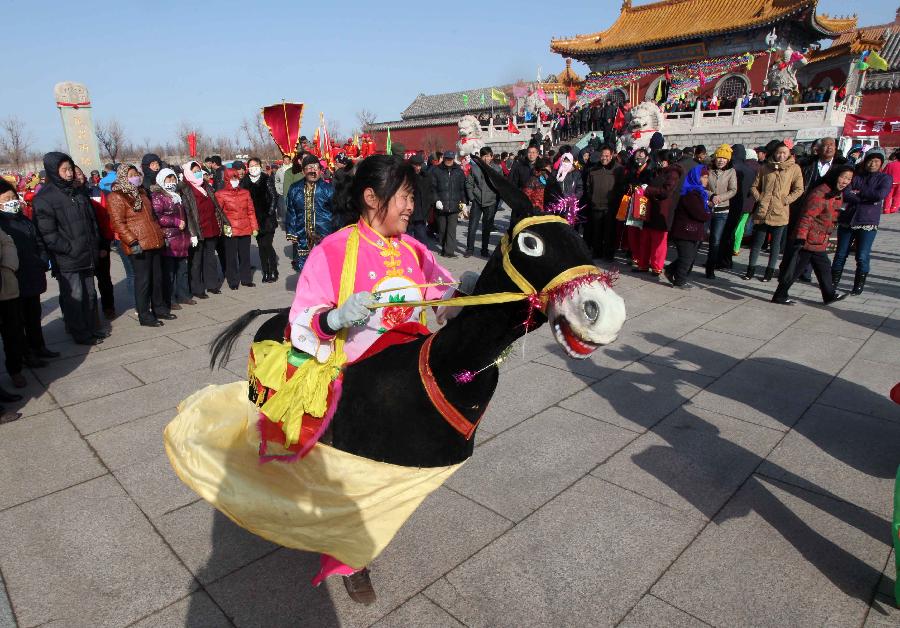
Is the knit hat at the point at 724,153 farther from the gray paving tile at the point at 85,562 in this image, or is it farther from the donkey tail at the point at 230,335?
the gray paving tile at the point at 85,562

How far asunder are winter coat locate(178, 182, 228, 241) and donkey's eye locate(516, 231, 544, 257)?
616 cm

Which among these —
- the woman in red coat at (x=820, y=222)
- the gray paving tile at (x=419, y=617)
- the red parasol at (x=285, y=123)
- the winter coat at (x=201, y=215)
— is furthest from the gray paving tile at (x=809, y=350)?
the red parasol at (x=285, y=123)

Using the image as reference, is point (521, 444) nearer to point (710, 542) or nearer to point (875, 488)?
point (710, 542)

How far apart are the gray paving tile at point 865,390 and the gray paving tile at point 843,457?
163 mm

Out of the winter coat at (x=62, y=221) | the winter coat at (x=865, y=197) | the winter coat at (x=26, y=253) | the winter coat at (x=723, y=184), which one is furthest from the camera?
the winter coat at (x=723, y=184)

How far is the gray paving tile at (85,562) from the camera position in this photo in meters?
2.22

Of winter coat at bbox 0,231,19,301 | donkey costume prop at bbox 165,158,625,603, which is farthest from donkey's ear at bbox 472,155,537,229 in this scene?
winter coat at bbox 0,231,19,301

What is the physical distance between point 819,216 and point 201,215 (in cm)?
762

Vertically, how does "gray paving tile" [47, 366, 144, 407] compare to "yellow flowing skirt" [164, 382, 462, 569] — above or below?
below

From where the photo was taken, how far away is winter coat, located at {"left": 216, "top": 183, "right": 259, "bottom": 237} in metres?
7.27

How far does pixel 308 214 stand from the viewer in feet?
21.7

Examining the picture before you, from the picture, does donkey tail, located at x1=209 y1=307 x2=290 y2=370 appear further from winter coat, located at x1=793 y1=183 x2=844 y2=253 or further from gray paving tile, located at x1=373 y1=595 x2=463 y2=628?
winter coat, located at x1=793 y1=183 x2=844 y2=253

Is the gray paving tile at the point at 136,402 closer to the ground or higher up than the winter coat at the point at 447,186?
closer to the ground

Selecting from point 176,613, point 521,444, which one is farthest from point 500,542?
point 176,613
